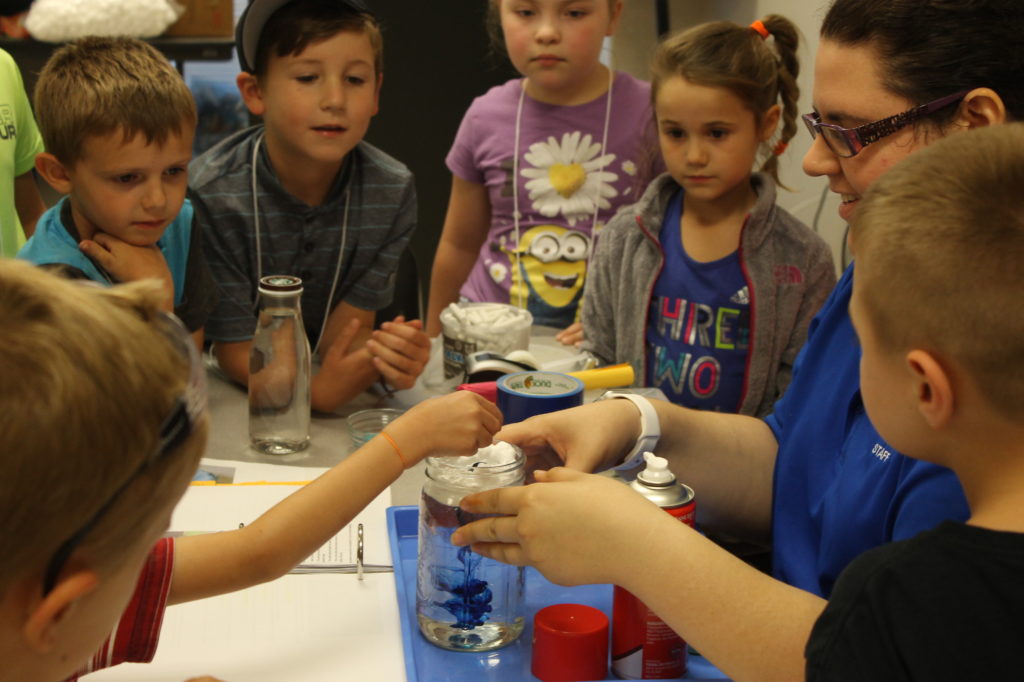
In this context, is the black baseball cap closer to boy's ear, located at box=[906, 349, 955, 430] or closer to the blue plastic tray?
the blue plastic tray

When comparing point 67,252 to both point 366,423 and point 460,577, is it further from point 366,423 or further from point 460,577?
point 460,577

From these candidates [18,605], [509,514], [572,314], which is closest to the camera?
[18,605]

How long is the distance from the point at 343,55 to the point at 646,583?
1247 millimetres

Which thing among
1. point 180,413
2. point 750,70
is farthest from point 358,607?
point 750,70

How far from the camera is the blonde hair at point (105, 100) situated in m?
1.48

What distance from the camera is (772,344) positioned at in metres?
1.83

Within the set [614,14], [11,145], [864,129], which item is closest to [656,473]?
[864,129]

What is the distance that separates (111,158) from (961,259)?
48.7 inches

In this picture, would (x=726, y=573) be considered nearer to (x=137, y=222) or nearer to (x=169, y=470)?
(x=169, y=470)

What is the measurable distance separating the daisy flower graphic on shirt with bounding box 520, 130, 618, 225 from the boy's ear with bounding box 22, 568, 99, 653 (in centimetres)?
180

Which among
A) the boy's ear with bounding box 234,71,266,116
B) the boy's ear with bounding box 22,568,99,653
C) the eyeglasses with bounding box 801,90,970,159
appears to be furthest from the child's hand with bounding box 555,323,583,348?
the boy's ear with bounding box 22,568,99,653

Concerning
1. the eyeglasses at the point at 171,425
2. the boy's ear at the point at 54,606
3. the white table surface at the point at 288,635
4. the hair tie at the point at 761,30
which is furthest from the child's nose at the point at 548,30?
the boy's ear at the point at 54,606

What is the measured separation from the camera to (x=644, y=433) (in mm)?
1273

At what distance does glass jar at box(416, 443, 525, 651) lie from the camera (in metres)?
0.98
